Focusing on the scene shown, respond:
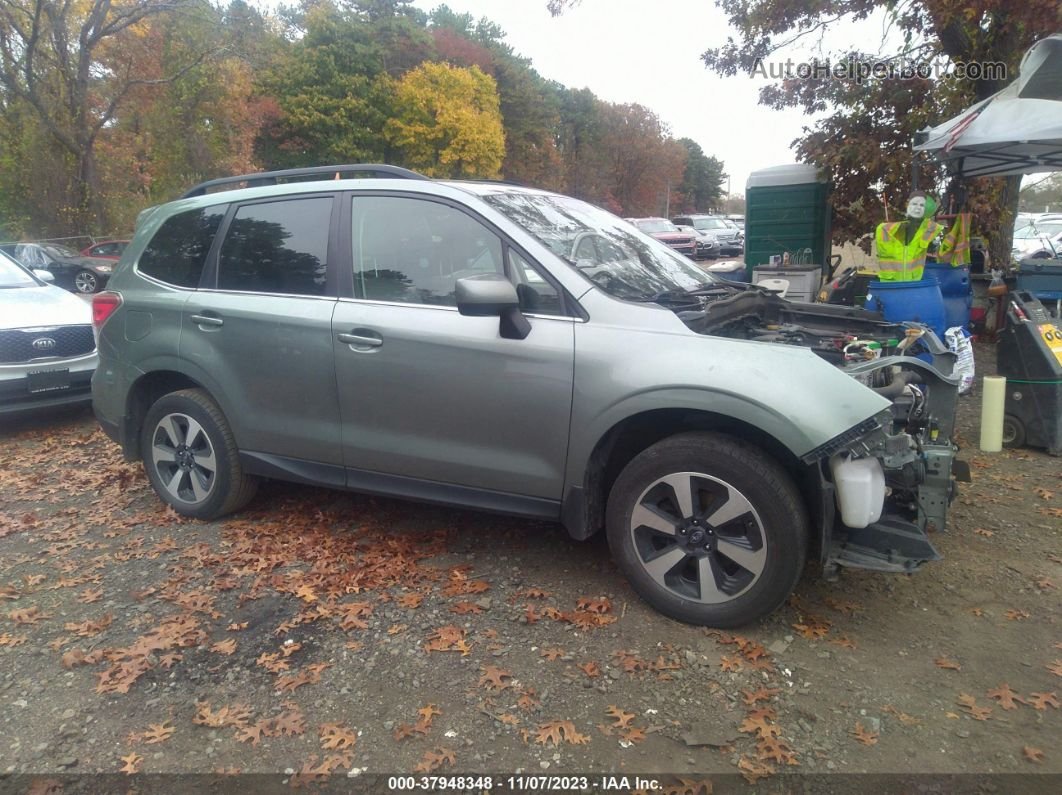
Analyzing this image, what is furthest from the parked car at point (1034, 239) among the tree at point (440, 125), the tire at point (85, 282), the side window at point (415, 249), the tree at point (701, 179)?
the tree at point (701, 179)

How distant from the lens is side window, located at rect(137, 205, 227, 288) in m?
4.45

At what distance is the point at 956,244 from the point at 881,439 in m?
6.36

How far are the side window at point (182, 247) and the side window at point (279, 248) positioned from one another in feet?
0.53

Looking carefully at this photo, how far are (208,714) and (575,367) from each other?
1918mm

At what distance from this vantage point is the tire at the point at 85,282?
21.4m

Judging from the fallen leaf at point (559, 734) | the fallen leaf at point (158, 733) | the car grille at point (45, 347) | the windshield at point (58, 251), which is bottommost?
the fallen leaf at point (158, 733)

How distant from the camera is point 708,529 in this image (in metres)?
3.15

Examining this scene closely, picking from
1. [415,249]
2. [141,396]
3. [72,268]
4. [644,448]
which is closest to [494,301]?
[415,249]

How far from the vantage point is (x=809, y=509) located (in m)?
3.15

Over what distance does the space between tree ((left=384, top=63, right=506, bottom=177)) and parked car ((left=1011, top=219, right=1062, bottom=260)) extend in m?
28.3

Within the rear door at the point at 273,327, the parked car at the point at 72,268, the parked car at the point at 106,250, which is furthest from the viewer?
the parked car at the point at 106,250

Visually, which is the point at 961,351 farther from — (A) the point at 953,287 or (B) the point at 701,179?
(B) the point at 701,179

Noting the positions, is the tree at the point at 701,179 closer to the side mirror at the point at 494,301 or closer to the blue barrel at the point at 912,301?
the blue barrel at the point at 912,301

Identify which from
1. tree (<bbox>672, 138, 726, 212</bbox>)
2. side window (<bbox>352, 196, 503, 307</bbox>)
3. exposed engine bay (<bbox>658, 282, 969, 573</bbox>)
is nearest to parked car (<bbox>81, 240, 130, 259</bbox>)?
side window (<bbox>352, 196, 503, 307</bbox>)
